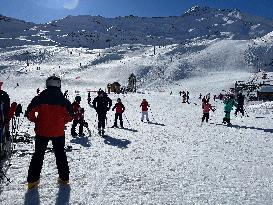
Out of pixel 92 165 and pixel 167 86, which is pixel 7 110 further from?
pixel 167 86

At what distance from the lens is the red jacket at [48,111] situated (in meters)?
7.06

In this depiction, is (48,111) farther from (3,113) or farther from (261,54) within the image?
(261,54)

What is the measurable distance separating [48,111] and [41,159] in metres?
0.83

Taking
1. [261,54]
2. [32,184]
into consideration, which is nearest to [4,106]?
[32,184]

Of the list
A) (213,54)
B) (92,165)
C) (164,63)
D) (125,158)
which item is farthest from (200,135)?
(213,54)

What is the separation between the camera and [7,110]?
28.3 ft

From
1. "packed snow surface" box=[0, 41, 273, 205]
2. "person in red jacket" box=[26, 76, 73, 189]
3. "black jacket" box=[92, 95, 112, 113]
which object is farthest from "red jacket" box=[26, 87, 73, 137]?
"black jacket" box=[92, 95, 112, 113]

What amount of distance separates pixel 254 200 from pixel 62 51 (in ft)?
554

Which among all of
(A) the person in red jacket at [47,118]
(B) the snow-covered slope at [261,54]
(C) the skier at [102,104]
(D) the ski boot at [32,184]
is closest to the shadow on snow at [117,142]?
(C) the skier at [102,104]

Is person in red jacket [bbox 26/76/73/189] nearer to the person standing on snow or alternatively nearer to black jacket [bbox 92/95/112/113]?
the person standing on snow

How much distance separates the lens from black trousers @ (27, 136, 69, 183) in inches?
279

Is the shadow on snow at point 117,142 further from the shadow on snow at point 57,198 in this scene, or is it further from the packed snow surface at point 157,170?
the shadow on snow at point 57,198

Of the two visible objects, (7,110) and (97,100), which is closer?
(7,110)

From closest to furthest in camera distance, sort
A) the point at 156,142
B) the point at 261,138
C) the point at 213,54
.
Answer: the point at 156,142, the point at 261,138, the point at 213,54
